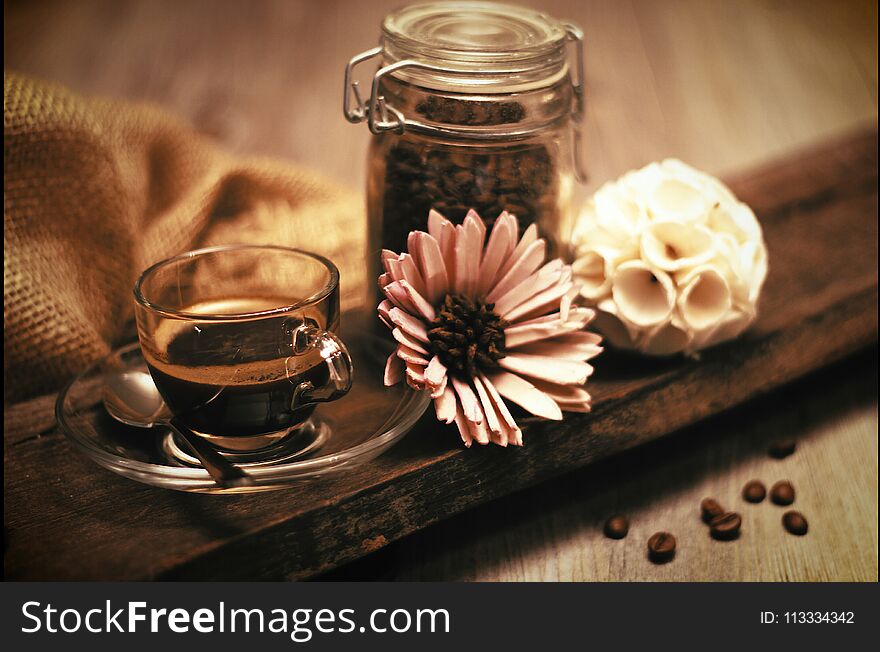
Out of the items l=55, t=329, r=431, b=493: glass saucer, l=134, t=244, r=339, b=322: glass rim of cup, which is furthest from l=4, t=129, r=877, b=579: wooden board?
l=134, t=244, r=339, b=322: glass rim of cup

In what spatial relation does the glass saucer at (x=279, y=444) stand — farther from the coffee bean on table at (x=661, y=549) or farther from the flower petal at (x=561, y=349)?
the coffee bean on table at (x=661, y=549)

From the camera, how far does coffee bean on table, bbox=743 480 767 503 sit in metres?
0.82

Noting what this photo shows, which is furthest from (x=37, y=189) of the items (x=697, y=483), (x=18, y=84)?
(x=697, y=483)

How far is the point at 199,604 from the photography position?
0.61 metres

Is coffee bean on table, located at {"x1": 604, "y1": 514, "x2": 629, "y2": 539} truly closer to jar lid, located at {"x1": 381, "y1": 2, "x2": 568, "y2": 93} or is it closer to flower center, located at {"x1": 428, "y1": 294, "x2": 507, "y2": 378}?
flower center, located at {"x1": 428, "y1": 294, "x2": 507, "y2": 378}

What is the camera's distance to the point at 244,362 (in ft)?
2.10

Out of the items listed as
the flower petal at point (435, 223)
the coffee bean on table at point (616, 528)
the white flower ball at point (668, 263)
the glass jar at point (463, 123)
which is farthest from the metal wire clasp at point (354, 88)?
the coffee bean on table at point (616, 528)

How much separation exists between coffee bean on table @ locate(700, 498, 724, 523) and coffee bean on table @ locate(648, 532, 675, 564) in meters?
0.05

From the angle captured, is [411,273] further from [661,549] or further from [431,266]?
[661,549]

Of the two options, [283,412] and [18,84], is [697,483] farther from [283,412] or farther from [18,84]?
[18,84]

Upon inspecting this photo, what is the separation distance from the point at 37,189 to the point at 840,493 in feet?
2.67

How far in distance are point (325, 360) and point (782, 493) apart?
1.41 feet

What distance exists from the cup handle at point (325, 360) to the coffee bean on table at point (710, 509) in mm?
345

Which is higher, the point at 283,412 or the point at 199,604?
the point at 283,412
